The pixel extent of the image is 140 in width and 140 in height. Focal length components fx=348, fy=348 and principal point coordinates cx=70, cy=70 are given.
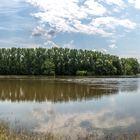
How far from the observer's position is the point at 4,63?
429 ft

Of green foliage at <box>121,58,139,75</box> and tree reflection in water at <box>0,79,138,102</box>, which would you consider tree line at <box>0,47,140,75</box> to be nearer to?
green foliage at <box>121,58,139,75</box>

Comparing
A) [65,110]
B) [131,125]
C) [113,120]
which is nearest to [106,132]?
[131,125]

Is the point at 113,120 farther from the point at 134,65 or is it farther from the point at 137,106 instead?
the point at 134,65

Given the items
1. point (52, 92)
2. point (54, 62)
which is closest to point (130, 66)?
point (54, 62)

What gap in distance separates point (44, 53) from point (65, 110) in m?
110

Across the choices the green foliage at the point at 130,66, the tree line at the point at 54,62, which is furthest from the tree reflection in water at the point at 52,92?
the green foliage at the point at 130,66

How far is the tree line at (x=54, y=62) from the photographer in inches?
5138

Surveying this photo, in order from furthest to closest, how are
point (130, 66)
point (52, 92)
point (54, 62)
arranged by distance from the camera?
point (130, 66) → point (54, 62) → point (52, 92)

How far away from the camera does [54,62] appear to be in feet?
443

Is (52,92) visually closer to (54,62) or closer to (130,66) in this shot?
(54,62)

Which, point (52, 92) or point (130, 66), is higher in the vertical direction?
point (52, 92)

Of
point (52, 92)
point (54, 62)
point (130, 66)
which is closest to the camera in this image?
point (52, 92)

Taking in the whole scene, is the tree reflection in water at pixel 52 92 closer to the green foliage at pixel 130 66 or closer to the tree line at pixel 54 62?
the tree line at pixel 54 62

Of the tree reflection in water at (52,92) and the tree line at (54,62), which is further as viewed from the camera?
the tree line at (54,62)
